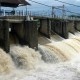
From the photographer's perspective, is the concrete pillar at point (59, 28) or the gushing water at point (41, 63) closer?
the gushing water at point (41, 63)

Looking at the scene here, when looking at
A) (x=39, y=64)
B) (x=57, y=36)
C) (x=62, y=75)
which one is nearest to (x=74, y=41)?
(x=57, y=36)

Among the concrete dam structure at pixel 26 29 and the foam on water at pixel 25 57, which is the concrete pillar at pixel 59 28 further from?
the foam on water at pixel 25 57

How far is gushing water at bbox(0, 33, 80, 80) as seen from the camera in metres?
20.2

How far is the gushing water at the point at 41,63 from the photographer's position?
66.2ft

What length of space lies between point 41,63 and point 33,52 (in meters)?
1.19

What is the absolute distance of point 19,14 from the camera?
93.6 ft

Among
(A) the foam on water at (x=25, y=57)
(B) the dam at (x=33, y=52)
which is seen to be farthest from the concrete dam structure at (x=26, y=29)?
(A) the foam on water at (x=25, y=57)

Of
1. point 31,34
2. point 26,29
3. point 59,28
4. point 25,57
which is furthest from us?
point 59,28

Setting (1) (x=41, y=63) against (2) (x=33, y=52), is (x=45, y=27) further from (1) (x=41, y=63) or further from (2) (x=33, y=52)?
(1) (x=41, y=63)

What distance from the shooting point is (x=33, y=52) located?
2441 cm

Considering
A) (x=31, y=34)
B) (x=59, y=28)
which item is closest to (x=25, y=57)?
(x=31, y=34)

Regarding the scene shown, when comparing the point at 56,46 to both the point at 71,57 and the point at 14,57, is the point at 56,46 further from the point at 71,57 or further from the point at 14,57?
the point at 14,57

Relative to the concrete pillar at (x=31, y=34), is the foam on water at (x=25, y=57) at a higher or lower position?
lower

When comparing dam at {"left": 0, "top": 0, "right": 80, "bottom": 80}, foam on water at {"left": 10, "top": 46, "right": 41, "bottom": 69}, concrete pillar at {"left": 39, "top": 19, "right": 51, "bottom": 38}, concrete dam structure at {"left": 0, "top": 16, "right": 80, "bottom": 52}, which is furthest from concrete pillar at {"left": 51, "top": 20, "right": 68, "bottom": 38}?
foam on water at {"left": 10, "top": 46, "right": 41, "bottom": 69}
